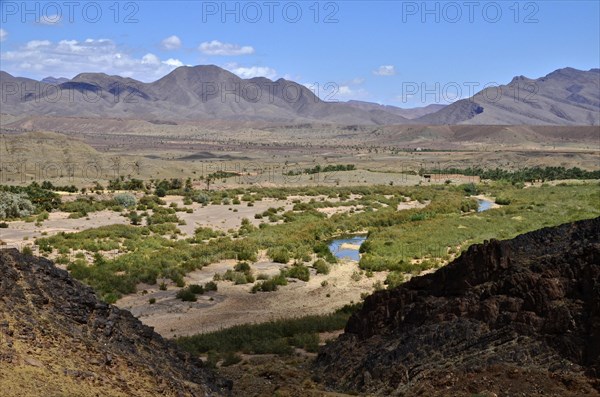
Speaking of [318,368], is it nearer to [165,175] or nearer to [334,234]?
[334,234]

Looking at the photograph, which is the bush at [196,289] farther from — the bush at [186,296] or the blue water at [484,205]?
the blue water at [484,205]

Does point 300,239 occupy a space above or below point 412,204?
above

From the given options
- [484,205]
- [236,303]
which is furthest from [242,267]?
[484,205]

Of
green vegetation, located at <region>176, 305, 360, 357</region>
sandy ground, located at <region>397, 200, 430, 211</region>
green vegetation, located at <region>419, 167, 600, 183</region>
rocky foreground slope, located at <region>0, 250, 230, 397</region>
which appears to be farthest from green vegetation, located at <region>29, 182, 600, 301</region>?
green vegetation, located at <region>419, 167, 600, 183</region>

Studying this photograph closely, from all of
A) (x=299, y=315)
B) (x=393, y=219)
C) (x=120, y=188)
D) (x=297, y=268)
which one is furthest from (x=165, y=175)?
(x=299, y=315)

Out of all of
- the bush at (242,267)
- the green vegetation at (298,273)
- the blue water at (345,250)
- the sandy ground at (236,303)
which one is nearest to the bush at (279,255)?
the bush at (242,267)

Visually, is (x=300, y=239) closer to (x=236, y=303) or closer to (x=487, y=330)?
(x=236, y=303)

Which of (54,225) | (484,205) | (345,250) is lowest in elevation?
(345,250)
